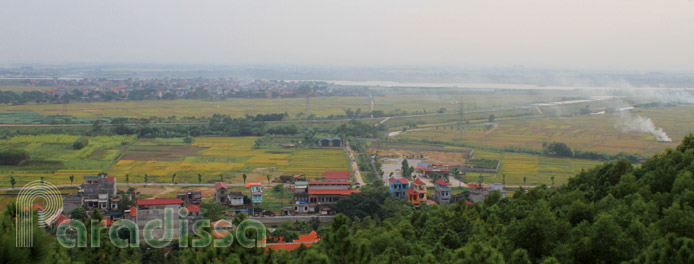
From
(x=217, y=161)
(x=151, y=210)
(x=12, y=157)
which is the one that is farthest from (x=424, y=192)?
(x=12, y=157)

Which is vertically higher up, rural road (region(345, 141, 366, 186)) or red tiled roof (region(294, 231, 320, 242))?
red tiled roof (region(294, 231, 320, 242))

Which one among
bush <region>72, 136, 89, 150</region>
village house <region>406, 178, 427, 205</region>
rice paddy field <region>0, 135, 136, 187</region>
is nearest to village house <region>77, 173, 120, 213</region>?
rice paddy field <region>0, 135, 136, 187</region>

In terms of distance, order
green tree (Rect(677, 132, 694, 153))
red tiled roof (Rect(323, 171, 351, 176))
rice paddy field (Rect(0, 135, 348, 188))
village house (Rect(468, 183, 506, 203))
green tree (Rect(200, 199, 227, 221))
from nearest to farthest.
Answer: green tree (Rect(677, 132, 694, 153))
green tree (Rect(200, 199, 227, 221))
village house (Rect(468, 183, 506, 203))
red tiled roof (Rect(323, 171, 351, 176))
rice paddy field (Rect(0, 135, 348, 188))

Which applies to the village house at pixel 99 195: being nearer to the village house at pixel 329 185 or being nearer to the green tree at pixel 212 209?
the green tree at pixel 212 209

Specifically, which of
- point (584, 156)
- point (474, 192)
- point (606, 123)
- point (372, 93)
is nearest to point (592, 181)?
point (474, 192)

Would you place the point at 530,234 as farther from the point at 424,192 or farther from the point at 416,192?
the point at 424,192

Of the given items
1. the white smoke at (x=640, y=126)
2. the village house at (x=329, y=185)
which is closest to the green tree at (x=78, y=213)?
the village house at (x=329, y=185)

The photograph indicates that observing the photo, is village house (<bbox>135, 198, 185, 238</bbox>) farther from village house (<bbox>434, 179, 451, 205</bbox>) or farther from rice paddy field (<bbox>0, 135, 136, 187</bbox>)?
village house (<bbox>434, 179, 451, 205</bbox>)
